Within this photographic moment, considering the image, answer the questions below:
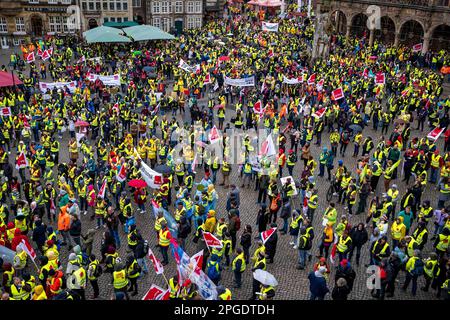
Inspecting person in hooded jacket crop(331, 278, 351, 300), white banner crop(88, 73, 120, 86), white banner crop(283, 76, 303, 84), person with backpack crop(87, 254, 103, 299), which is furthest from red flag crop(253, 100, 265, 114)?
person in hooded jacket crop(331, 278, 351, 300)

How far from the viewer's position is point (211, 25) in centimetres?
5516

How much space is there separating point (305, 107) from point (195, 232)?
12.5 metres

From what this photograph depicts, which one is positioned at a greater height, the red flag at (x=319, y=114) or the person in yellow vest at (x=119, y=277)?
the red flag at (x=319, y=114)

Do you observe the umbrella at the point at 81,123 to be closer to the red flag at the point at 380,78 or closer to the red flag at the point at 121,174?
the red flag at the point at 121,174

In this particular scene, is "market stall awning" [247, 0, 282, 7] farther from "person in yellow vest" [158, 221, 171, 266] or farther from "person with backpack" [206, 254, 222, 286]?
"person with backpack" [206, 254, 222, 286]

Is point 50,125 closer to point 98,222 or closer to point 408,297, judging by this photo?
point 98,222

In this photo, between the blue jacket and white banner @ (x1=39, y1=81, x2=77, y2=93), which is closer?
the blue jacket

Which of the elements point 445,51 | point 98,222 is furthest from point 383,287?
point 445,51

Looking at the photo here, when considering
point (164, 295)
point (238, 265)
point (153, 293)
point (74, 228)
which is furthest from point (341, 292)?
point (74, 228)

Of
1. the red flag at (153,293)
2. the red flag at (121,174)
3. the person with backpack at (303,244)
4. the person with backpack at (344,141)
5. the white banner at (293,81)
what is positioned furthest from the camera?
the white banner at (293,81)

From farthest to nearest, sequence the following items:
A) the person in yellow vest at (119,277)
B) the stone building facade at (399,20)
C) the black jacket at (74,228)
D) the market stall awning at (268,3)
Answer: the market stall awning at (268,3)
the stone building facade at (399,20)
the black jacket at (74,228)
the person in yellow vest at (119,277)

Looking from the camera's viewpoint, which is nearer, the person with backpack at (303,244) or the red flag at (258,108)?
the person with backpack at (303,244)

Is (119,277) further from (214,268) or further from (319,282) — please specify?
(319,282)

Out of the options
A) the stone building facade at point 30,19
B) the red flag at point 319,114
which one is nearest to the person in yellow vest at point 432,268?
the red flag at point 319,114
